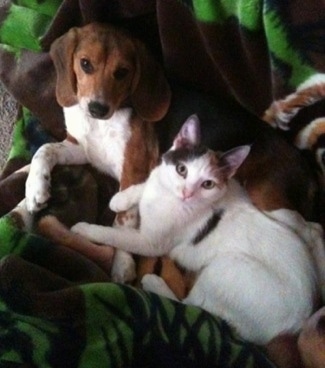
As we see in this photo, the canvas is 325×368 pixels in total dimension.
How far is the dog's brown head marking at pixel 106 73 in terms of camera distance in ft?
5.93

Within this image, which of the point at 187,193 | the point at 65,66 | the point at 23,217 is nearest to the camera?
the point at 187,193

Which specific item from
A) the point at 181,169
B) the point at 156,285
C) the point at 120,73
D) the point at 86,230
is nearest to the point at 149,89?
the point at 120,73

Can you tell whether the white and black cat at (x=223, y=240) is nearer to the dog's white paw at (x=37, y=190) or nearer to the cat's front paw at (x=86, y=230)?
the cat's front paw at (x=86, y=230)

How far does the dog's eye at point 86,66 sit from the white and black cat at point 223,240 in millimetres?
300

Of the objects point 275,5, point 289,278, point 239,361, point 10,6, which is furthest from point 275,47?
point 10,6

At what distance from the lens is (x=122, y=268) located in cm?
177

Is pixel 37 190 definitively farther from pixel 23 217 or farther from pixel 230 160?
pixel 230 160

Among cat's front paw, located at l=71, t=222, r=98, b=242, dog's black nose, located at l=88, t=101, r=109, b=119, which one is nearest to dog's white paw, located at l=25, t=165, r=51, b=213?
cat's front paw, located at l=71, t=222, r=98, b=242

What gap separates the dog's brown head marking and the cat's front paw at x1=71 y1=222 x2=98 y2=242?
0.28m

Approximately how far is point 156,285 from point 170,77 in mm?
594

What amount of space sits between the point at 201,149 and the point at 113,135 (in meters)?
0.34

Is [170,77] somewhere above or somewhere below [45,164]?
above

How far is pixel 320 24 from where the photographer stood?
1.56m

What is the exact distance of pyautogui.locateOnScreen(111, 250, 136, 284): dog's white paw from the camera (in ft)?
5.78
